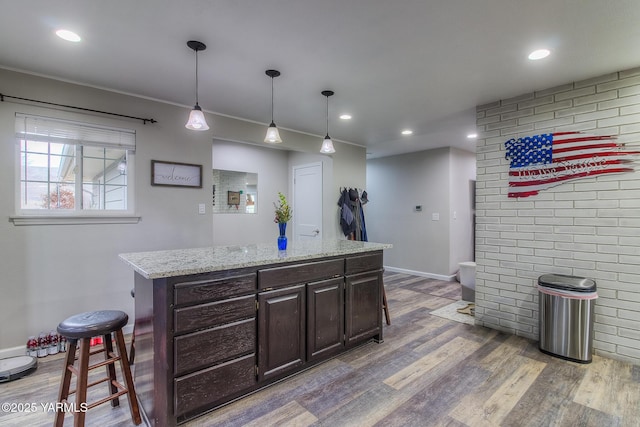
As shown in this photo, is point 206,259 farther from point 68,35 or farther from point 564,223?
point 564,223

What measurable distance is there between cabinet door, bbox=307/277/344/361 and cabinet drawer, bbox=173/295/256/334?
0.54m

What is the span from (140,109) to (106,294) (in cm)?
194

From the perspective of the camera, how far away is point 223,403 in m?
2.09

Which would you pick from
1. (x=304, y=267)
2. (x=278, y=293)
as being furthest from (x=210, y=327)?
(x=304, y=267)

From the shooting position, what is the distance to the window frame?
9.00 feet

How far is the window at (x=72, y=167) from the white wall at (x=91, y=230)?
92mm

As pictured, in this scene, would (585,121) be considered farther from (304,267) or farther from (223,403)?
(223,403)

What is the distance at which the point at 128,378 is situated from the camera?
1901 mm

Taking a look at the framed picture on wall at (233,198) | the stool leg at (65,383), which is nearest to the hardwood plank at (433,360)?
the stool leg at (65,383)

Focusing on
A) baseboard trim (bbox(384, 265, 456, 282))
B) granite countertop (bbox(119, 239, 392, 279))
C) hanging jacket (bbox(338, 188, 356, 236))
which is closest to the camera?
granite countertop (bbox(119, 239, 392, 279))

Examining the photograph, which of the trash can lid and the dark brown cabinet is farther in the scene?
the trash can lid

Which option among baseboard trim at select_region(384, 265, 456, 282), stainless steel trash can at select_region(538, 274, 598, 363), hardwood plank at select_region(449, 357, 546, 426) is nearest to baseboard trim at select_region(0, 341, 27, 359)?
hardwood plank at select_region(449, 357, 546, 426)

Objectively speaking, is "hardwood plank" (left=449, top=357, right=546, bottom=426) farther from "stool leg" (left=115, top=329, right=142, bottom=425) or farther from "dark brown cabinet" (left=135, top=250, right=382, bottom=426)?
"stool leg" (left=115, top=329, right=142, bottom=425)

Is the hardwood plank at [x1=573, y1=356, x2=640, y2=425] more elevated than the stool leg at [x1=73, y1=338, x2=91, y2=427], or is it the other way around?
the stool leg at [x1=73, y1=338, x2=91, y2=427]
